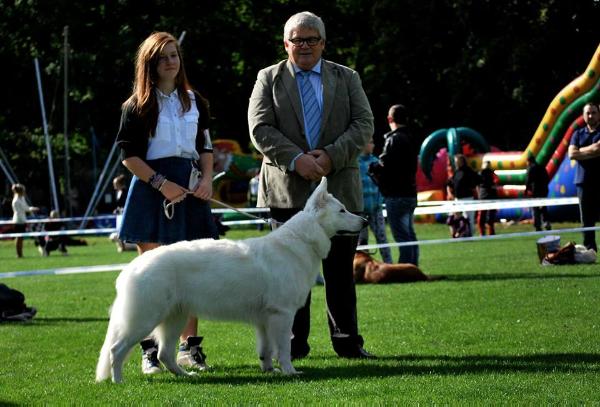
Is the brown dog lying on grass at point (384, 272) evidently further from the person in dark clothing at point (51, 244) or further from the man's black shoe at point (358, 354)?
the person in dark clothing at point (51, 244)

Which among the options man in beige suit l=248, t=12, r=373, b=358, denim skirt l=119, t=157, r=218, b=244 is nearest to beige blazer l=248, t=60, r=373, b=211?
man in beige suit l=248, t=12, r=373, b=358

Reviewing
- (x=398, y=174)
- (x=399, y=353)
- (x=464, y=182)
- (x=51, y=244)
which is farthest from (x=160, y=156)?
(x=51, y=244)

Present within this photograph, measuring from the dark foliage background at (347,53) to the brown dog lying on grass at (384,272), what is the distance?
22772 mm

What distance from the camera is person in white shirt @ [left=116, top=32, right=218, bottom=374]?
278 inches

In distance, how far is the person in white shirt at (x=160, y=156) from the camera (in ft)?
23.2

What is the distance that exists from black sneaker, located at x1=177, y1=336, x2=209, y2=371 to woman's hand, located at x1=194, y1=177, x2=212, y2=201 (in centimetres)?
103

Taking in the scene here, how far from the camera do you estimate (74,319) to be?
11.1 meters

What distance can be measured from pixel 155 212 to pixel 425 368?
2143 millimetres

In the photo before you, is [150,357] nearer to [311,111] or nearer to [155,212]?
[155,212]

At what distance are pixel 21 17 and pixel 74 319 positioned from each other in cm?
3297

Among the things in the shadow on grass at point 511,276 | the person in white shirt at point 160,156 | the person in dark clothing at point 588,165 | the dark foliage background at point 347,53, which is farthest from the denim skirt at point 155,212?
the dark foliage background at point 347,53

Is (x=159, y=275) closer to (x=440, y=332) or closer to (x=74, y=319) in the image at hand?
(x=440, y=332)

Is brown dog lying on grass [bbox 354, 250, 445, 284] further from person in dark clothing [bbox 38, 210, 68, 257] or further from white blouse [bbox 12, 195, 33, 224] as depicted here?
white blouse [bbox 12, 195, 33, 224]

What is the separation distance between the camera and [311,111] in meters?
7.57
